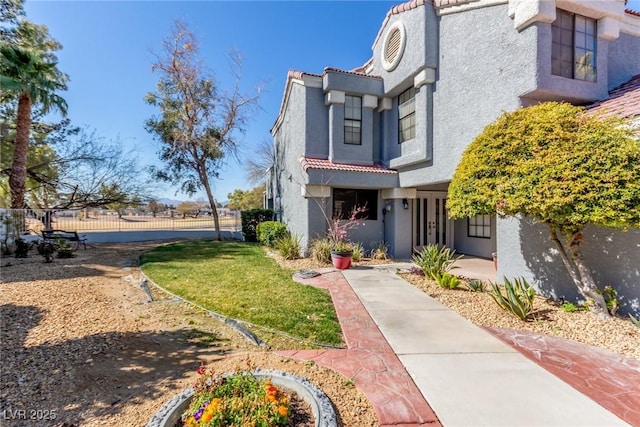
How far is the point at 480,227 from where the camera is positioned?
12.3 m

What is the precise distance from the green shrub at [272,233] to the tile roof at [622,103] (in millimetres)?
11893

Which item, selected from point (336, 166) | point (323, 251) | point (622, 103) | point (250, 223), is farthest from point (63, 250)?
point (622, 103)

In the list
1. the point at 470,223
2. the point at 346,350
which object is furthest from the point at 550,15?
the point at 346,350

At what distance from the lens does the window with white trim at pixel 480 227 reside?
11937mm

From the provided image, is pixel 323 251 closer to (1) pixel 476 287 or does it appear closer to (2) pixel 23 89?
(1) pixel 476 287

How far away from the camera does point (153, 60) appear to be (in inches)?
622

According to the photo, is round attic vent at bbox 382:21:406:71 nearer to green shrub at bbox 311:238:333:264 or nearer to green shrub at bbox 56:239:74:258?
green shrub at bbox 311:238:333:264

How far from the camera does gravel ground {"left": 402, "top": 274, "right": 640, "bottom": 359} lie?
4.44 metres

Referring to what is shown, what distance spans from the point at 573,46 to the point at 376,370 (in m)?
9.88

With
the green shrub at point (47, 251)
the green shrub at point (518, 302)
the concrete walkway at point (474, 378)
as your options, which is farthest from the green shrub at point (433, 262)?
the green shrub at point (47, 251)

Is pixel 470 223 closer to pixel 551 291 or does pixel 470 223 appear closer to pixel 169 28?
pixel 551 291

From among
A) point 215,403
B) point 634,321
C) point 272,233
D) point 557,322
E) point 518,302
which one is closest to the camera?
point 215,403

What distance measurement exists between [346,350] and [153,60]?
18898 millimetres

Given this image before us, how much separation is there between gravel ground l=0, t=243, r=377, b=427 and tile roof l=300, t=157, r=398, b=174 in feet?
22.6
